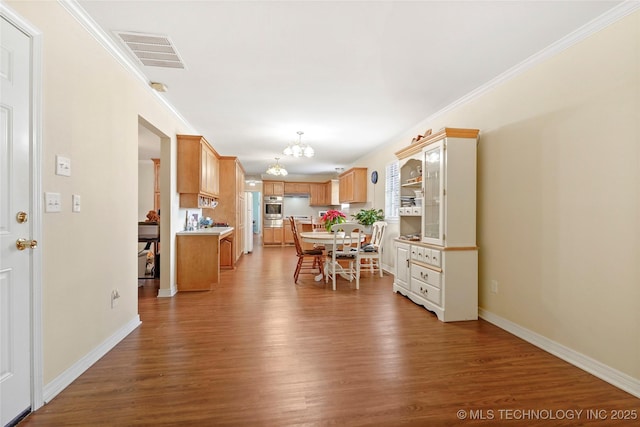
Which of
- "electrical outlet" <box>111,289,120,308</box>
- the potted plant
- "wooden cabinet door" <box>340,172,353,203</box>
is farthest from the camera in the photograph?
"wooden cabinet door" <box>340,172,353,203</box>

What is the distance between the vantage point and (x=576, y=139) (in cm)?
212

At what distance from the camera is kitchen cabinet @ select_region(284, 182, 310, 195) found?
32.5ft

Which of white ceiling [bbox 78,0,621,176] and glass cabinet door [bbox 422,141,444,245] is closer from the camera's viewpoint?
white ceiling [bbox 78,0,621,176]

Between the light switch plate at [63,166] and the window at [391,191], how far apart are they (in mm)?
4494

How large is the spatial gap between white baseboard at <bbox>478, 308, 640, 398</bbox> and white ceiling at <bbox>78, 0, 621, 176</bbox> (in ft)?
7.77

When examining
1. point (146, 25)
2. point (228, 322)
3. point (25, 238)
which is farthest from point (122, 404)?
point (146, 25)

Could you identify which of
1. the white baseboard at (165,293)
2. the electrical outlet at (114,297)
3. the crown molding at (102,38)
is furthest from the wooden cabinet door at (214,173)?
the electrical outlet at (114,297)

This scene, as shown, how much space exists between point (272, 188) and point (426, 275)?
7201 millimetres

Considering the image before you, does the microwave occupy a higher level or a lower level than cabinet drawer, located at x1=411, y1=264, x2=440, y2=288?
higher

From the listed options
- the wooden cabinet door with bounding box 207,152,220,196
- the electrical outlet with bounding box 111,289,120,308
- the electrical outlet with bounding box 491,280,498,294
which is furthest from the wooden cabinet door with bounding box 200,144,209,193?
the electrical outlet with bounding box 491,280,498,294

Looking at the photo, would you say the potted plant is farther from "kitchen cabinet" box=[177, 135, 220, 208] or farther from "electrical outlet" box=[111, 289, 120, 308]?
"electrical outlet" box=[111, 289, 120, 308]

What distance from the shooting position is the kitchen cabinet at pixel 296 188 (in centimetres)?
990

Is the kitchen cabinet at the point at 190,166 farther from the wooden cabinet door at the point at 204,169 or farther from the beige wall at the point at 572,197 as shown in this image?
the beige wall at the point at 572,197

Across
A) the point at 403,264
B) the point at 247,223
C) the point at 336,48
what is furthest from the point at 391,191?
the point at 247,223
